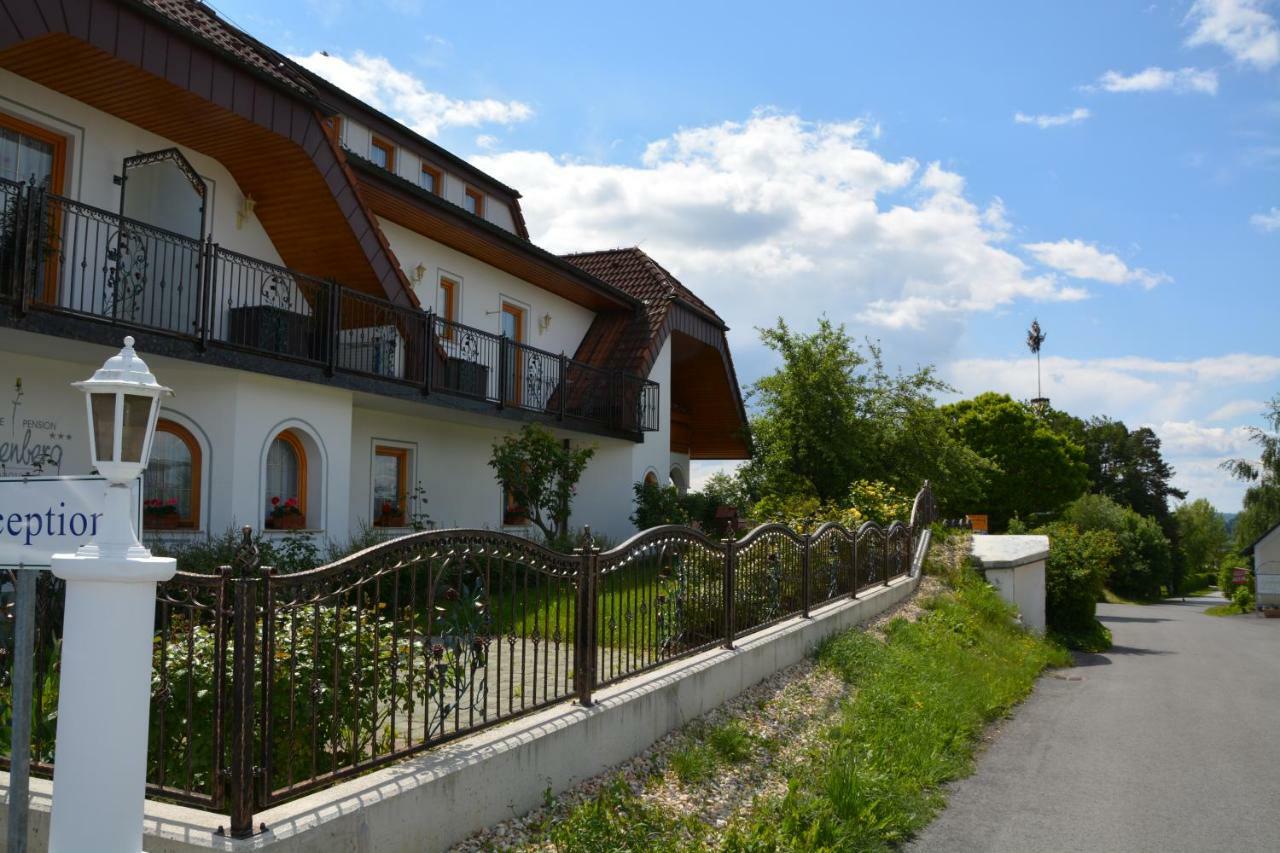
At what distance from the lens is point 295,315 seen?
12086mm

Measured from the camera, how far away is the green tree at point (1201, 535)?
7069cm

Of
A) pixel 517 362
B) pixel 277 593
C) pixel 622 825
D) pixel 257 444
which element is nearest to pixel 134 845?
pixel 277 593

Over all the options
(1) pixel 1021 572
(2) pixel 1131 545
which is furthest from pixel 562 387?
(2) pixel 1131 545

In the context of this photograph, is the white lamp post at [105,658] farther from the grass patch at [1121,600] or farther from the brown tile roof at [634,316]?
the grass patch at [1121,600]

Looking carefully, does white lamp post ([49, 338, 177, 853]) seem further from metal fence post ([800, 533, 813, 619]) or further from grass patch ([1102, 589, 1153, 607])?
grass patch ([1102, 589, 1153, 607])

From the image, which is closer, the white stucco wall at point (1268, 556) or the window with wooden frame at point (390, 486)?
the window with wooden frame at point (390, 486)

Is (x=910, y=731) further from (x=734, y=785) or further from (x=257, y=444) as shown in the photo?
(x=257, y=444)

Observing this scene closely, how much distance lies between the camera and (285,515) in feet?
40.8

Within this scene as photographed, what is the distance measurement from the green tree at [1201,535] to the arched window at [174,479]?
7146 centimetres

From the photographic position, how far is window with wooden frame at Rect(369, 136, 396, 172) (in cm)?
1892

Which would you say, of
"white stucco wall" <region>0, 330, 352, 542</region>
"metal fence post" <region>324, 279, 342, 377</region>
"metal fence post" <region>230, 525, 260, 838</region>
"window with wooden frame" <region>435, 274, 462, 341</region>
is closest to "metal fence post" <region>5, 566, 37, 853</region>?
"metal fence post" <region>230, 525, 260, 838</region>

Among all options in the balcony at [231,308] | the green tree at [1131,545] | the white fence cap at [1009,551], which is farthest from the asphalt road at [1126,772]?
the green tree at [1131,545]

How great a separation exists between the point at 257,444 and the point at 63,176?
358 cm

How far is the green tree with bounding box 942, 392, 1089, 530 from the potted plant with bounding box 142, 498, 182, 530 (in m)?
43.7
